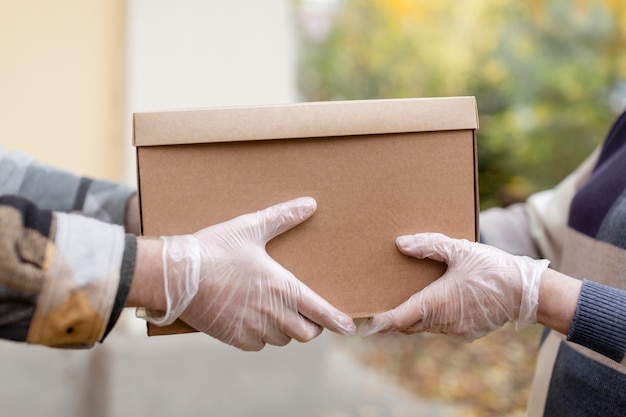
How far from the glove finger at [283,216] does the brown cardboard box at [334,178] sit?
3 cm

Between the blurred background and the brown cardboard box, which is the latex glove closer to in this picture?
the brown cardboard box

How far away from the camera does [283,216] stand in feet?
3.71

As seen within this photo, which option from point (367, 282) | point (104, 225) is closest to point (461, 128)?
point (367, 282)

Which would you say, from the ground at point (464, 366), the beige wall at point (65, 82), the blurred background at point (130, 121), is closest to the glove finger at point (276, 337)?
the blurred background at point (130, 121)

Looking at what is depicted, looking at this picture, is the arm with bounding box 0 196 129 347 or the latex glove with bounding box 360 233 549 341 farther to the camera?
the latex glove with bounding box 360 233 549 341

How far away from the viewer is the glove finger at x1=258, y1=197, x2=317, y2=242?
1.12 m

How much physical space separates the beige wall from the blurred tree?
4273 millimetres

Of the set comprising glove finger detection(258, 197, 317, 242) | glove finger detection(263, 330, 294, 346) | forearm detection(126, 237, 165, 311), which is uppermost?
glove finger detection(258, 197, 317, 242)

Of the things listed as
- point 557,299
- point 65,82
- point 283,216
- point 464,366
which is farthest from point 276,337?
point 464,366

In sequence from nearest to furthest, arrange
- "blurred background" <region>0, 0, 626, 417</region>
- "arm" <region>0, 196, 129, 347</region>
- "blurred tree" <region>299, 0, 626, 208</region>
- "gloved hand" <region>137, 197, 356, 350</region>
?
"arm" <region>0, 196, 129, 347</region>
"gloved hand" <region>137, 197, 356, 350</region>
"blurred background" <region>0, 0, 626, 417</region>
"blurred tree" <region>299, 0, 626, 208</region>

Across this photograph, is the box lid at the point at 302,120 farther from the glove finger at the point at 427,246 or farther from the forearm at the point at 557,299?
the forearm at the point at 557,299

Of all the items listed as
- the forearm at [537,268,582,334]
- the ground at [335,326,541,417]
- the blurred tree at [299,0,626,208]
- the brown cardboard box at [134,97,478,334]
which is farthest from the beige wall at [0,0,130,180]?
the blurred tree at [299,0,626,208]

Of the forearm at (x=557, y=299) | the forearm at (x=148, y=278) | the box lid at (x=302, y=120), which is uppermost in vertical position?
the box lid at (x=302, y=120)

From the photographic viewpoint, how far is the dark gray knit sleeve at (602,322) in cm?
111
